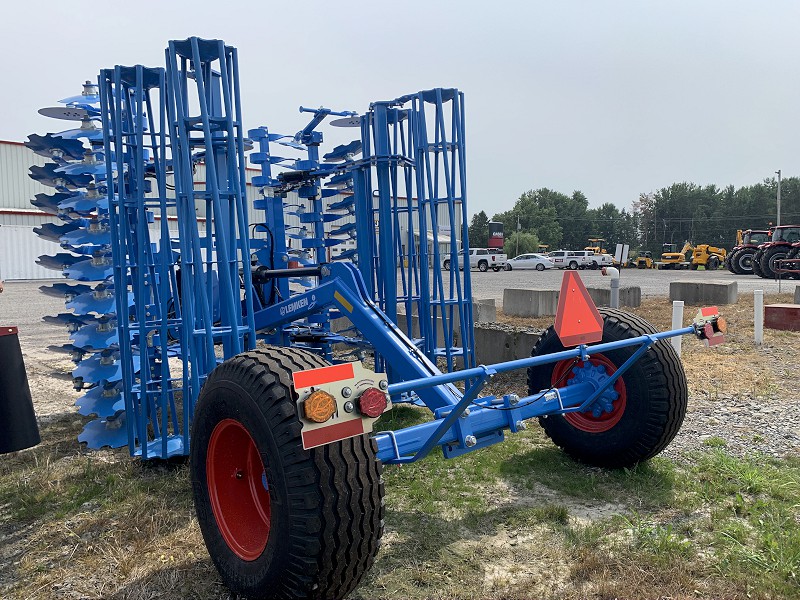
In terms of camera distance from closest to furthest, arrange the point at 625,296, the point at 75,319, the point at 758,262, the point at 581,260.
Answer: the point at 75,319, the point at 625,296, the point at 758,262, the point at 581,260

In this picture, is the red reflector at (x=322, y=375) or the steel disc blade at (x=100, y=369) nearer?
the red reflector at (x=322, y=375)

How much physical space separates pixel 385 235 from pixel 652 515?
2958mm

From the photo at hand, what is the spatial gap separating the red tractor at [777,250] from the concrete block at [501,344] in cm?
2241

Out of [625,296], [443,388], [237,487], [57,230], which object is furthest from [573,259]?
[237,487]

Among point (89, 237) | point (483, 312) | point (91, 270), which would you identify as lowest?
point (483, 312)

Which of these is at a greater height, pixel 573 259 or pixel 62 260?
pixel 62 260

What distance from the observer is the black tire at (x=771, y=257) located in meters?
27.0

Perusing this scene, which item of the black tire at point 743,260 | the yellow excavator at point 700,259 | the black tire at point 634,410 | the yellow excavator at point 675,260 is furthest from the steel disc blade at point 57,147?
the yellow excavator at point 675,260

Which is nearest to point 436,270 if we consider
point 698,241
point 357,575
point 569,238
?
point 357,575

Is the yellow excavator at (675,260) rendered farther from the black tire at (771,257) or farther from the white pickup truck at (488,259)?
the black tire at (771,257)

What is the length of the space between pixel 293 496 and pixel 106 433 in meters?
3.46

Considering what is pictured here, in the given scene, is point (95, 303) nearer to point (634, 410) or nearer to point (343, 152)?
point (343, 152)

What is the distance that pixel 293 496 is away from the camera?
2.70 m

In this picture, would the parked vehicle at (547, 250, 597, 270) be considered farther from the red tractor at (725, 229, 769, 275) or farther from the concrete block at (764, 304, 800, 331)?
the concrete block at (764, 304, 800, 331)
